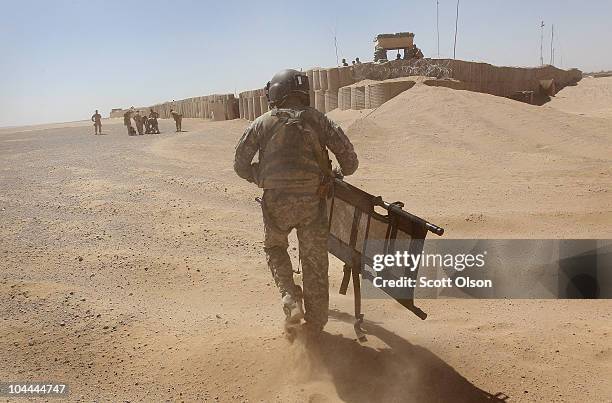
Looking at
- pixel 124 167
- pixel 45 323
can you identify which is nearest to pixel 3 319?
pixel 45 323

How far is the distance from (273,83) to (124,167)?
10.4 m

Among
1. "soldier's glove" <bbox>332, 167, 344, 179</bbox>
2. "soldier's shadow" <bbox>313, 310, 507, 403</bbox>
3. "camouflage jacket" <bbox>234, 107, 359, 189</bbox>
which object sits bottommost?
"soldier's shadow" <bbox>313, 310, 507, 403</bbox>

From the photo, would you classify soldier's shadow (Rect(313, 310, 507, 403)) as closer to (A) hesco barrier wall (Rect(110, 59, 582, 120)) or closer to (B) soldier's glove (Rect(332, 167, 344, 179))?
(B) soldier's glove (Rect(332, 167, 344, 179))

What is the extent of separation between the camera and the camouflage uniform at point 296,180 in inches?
127

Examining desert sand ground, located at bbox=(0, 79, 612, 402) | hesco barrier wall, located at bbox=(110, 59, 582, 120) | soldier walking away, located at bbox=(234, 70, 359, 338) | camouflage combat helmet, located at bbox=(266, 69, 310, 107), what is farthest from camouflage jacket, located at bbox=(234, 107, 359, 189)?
hesco barrier wall, located at bbox=(110, 59, 582, 120)

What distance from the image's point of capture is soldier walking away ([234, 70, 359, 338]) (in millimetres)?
3217

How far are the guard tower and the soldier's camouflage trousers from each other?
72.9 ft

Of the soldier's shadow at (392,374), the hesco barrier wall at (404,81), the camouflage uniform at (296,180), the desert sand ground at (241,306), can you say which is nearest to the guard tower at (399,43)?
the hesco barrier wall at (404,81)

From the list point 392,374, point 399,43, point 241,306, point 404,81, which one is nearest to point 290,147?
point 392,374

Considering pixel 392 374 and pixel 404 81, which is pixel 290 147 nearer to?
pixel 392 374

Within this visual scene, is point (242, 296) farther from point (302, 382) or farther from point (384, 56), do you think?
point (384, 56)

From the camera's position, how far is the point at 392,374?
3305 mm

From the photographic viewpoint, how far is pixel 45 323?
411 cm

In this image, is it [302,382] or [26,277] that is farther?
[26,277]
